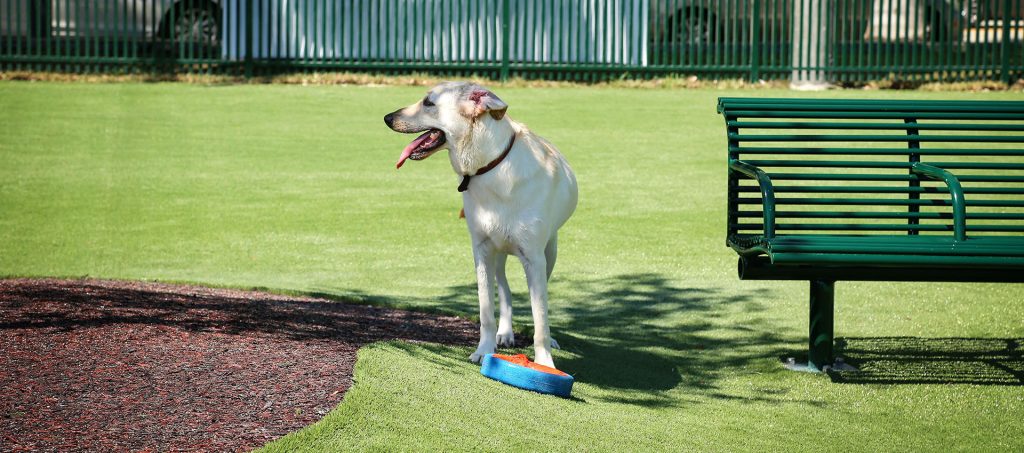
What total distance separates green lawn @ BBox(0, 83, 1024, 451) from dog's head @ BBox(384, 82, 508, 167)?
1.14 meters

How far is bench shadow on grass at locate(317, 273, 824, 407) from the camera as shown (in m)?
7.11

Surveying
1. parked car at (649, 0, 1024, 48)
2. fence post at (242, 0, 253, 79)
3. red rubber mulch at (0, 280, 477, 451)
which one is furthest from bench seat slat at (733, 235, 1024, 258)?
fence post at (242, 0, 253, 79)

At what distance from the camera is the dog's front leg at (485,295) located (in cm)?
700

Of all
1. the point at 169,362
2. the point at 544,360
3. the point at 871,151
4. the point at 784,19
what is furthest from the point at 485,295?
the point at 784,19

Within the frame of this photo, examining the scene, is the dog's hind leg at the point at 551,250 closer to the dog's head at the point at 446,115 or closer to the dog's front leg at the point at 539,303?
the dog's front leg at the point at 539,303

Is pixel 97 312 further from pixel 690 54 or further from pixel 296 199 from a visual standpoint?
pixel 690 54

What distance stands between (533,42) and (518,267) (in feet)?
30.2

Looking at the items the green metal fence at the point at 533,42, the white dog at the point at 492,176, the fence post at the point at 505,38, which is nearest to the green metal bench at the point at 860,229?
the white dog at the point at 492,176

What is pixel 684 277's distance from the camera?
1007cm

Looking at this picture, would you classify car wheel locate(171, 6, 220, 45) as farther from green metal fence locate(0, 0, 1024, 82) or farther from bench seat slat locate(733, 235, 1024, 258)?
bench seat slat locate(733, 235, 1024, 258)

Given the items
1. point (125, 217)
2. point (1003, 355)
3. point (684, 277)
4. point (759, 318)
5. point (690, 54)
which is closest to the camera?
point (1003, 355)

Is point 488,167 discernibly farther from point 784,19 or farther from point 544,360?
point 784,19

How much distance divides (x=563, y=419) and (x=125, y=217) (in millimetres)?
7255

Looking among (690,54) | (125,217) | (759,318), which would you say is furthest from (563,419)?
(690,54)
